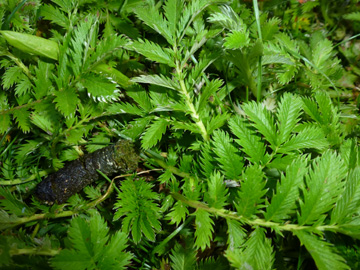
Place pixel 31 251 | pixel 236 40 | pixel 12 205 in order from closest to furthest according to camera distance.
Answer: pixel 31 251
pixel 236 40
pixel 12 205

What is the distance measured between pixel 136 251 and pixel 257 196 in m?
0.92

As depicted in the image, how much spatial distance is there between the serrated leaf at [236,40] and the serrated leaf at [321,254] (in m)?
1.01

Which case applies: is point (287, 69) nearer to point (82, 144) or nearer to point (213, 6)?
point (213, 6)

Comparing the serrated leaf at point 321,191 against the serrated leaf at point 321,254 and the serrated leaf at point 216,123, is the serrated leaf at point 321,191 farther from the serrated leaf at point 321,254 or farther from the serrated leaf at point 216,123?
the serrated leaf at point 216,123

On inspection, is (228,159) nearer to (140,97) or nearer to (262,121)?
(262,121)

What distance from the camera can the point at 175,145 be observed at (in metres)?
1.97

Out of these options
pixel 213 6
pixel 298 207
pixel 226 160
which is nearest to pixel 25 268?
pixel 226 160

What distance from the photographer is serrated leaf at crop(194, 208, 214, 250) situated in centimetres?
144

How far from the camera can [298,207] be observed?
1.50 m

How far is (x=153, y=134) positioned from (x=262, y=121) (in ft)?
2.09

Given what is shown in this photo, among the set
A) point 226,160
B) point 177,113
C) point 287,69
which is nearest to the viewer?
point 226,160

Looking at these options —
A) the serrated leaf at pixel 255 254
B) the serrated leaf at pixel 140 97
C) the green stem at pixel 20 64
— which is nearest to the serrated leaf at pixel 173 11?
the serrated leaf at pixel 140 97

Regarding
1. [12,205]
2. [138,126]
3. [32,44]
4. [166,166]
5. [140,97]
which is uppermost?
[32,44]

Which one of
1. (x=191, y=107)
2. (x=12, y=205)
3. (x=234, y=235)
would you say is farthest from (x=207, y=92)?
(x=12, y=205)
